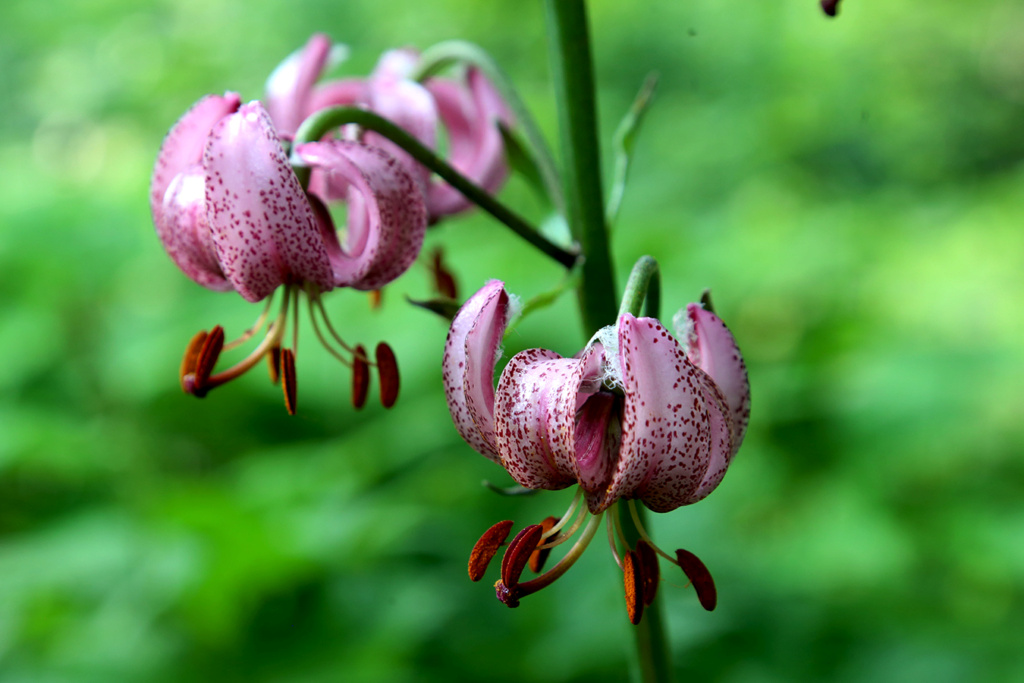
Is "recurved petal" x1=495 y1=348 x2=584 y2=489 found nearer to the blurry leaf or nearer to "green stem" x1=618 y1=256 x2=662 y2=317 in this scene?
"green stem" x1=618 y1=256 x2=662 y2=317

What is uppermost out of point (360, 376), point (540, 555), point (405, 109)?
point (405, 109)

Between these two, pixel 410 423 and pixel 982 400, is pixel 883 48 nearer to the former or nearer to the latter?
pixel 982 400

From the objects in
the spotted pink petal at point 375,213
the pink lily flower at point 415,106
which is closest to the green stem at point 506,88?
the pink lily flower at point 415,106

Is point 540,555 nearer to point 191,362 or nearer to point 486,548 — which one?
point 486,548

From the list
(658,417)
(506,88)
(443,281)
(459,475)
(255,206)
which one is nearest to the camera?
(658,417)

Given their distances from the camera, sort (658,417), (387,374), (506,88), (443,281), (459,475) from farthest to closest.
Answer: (459,475)
(443,281)
(506,88)
(387,374)
(658,417)

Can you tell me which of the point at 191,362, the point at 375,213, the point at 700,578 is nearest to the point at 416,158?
the point at 375,213

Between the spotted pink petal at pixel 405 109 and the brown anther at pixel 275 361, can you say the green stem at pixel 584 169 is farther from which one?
the brown anther at pixel 275 361
